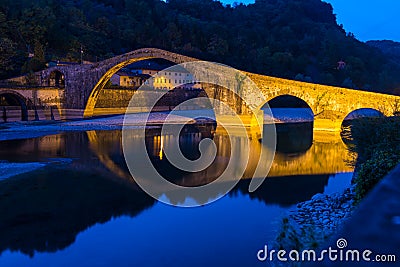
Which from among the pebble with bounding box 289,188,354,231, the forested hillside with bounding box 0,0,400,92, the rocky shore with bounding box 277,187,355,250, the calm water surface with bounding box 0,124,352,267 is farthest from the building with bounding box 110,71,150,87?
the pebble with bounding box 289,188,354,231

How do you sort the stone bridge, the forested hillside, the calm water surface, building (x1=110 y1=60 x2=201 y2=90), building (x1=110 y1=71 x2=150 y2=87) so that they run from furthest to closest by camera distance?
1. the forested hillside
2. building (x1=110 y1=60 x2=201 y2=90)
3. building (x1=110 y1=71 x2=150 y2=87)
4. the stone bridge
5. the calm water surface

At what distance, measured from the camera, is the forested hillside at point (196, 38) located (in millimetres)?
45363

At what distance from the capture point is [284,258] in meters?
5.65

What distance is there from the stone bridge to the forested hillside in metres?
4.92

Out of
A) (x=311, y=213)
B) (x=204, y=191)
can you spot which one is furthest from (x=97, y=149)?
(x=311, y=213)

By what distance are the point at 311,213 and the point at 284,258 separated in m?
3.10

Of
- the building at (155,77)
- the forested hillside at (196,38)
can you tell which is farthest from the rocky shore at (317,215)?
the building at (155,77)

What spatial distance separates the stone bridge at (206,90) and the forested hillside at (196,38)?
4.92 m

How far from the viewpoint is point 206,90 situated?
30.2 meters

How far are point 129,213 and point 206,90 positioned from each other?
72.1 ft

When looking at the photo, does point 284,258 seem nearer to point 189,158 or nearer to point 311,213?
point 311,213

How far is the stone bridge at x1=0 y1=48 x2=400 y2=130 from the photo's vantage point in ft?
82.5

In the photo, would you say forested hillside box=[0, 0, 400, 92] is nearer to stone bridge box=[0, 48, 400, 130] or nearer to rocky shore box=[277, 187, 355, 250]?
stone bridge box=[0, 48, 400, 130]

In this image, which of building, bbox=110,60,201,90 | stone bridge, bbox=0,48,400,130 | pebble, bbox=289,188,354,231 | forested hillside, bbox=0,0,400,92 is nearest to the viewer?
pebble, bbox=289,188,354,231
